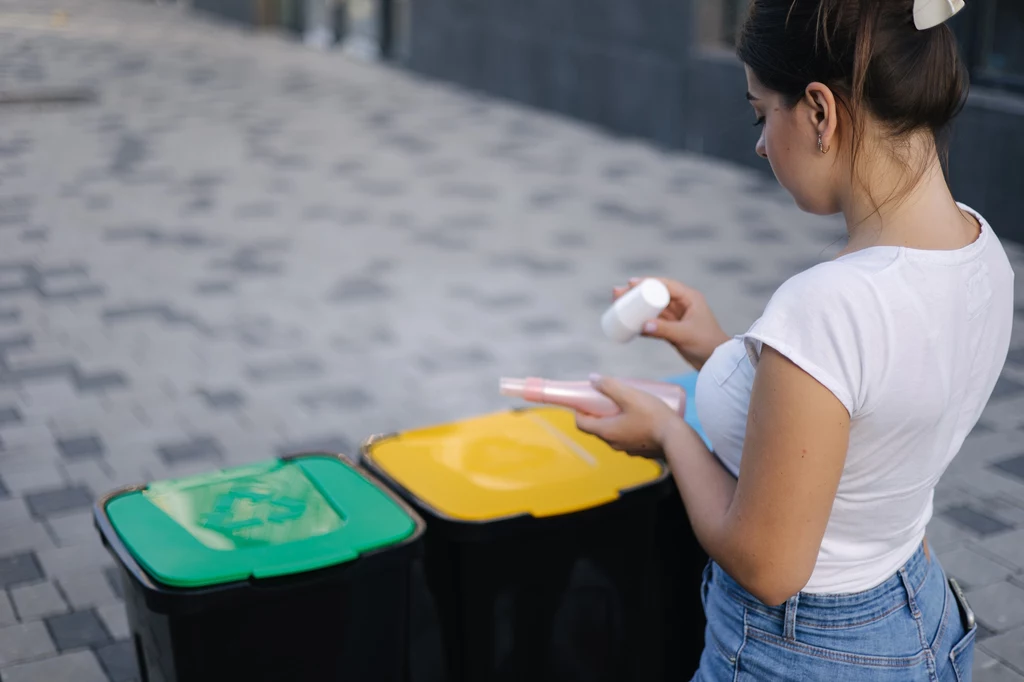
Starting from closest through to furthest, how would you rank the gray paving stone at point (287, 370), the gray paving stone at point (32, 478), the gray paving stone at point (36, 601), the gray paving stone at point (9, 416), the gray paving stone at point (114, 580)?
the gray paving stone at point (36, 601) < the gray paving stone at point (114, 580) < the gray paving stone at point (32, 478) < the gray paving stone at point (9, 416) < the gray paving stone at point (287, 370)

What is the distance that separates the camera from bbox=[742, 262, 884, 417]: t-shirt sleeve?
1.32 meters

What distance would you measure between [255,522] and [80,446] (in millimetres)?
2292

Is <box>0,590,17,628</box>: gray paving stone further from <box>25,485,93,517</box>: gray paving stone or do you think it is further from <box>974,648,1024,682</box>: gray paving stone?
<box>974,648,1024,682</box>: gray paving stone

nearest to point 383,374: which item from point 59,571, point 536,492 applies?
point 59,571

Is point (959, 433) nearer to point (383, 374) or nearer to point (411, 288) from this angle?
point (383, 374)

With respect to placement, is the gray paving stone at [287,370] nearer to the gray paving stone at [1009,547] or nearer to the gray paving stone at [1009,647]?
the gray paving stone at [1009,547]

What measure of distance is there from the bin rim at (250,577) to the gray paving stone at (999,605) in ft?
5.57

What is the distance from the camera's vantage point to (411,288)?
5.66m

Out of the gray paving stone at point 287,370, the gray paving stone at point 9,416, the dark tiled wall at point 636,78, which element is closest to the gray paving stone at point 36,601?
the gray paving stone at point 9,416

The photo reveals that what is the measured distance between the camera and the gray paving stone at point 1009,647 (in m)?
2.81

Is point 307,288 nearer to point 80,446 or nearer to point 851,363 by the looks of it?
point 80,446

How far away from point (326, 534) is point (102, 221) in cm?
537

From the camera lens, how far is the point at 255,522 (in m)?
1.90

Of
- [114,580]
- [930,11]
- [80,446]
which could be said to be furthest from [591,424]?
[80,446]
